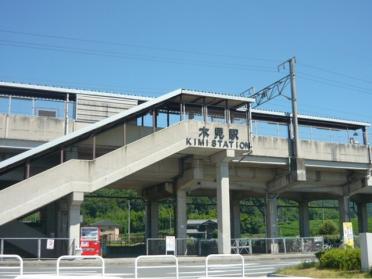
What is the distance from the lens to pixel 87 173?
2819 cm

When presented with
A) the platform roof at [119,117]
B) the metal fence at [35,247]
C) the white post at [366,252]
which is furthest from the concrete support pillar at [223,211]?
the white post at [366,252]

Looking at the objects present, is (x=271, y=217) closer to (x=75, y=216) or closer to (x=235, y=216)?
(x=235, y=216)

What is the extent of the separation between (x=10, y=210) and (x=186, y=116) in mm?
12449

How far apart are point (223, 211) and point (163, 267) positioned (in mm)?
10266

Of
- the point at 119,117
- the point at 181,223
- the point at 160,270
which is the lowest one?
the point at 160,270

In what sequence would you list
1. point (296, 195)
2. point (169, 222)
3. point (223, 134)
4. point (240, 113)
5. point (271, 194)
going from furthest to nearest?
1. point (169, 222)
2. point (296, 195)
3. point (271, 194)
4. point (240, 113)
5. point (223, 134)

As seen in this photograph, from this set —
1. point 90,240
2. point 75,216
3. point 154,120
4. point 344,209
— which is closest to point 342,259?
point 90,240

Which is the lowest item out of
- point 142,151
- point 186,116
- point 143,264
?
point 143,264

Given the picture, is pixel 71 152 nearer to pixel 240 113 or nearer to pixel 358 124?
pixel 240 113

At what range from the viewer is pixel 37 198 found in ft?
86.3

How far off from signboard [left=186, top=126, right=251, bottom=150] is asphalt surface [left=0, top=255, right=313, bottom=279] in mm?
7105

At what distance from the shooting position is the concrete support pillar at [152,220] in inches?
1697

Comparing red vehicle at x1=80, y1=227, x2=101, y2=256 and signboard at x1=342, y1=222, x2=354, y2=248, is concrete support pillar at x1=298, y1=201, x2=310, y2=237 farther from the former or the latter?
red vehicle at x1=80, y1=227, x2=101, y2=256

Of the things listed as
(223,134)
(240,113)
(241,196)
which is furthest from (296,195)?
(223,134)
